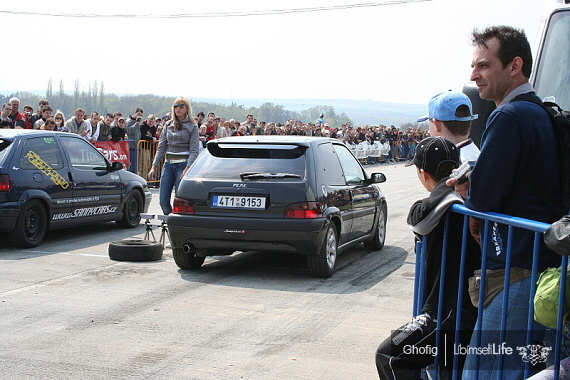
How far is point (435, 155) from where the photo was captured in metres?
3.76

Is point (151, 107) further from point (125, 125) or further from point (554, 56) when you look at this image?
point (554, 56)

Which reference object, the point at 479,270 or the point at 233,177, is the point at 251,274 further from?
the point at 479,270

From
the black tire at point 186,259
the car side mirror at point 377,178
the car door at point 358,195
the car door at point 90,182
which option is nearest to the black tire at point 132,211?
the car door at point 90,182

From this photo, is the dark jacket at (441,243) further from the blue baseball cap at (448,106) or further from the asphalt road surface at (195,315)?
the asphalt road surface at (195,315)

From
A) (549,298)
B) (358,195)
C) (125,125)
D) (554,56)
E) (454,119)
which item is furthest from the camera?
(125,125)

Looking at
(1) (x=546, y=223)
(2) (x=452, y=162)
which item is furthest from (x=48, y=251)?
(1) (x=546, y=223)

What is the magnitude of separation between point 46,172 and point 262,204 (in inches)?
159

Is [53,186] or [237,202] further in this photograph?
[53,186]

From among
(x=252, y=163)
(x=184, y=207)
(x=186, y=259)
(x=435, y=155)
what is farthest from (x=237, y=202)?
(x=435, y=155)

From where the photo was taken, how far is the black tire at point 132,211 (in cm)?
1286

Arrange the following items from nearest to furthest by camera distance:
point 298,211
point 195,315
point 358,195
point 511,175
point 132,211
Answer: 1. point 511,175
2. point 195,315
3. point 298,211
4. point 358,195
5. point 132,211

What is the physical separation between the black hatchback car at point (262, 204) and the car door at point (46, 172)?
2825 mm

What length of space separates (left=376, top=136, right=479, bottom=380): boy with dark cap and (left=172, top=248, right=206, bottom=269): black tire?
546 centimetres

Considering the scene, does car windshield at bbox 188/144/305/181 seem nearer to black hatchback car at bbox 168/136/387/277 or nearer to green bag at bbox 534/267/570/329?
black hatchback car at bbox 168/136/387/277
